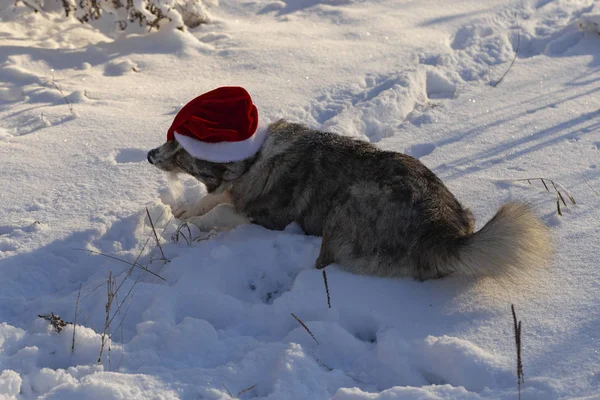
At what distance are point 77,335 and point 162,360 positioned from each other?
0.37 meters

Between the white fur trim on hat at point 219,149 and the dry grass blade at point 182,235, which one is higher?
the white fur trim on hat at point 219,149

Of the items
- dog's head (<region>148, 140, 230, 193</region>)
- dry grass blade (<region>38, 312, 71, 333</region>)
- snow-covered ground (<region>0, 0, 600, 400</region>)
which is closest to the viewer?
snow-covered ground (<region>0, 0, 600, 400</region>)

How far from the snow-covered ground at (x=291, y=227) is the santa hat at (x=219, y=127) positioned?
43 cm

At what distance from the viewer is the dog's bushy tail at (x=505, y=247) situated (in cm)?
294

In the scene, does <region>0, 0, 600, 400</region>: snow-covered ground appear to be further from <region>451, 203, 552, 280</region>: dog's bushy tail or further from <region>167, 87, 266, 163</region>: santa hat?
<region>167, 87, 266, 163</region>: santa hat

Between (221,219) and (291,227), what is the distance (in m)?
0.44

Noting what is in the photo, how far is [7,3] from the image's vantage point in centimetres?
647

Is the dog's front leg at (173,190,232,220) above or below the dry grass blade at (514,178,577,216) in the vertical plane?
below

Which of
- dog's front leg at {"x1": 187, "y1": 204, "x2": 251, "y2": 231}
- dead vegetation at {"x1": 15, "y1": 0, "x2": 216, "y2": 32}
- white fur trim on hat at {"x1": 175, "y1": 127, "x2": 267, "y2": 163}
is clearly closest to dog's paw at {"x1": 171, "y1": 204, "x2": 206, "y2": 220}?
dog's front leg at {"x1": 187, "y1": 204, "x2": 251, "y2": 231}

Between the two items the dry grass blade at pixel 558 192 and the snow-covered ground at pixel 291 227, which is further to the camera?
the dry grass blade at pixel 558 192

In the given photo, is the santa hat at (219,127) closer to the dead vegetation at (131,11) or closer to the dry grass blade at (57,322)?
the dry grass blade at (57,322)

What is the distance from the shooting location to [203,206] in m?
3.96

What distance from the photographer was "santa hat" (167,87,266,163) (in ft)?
11.7

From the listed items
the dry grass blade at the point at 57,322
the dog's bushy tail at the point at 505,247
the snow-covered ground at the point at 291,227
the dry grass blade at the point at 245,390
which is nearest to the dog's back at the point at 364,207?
the dog's bushy tail at the point at 505,247
